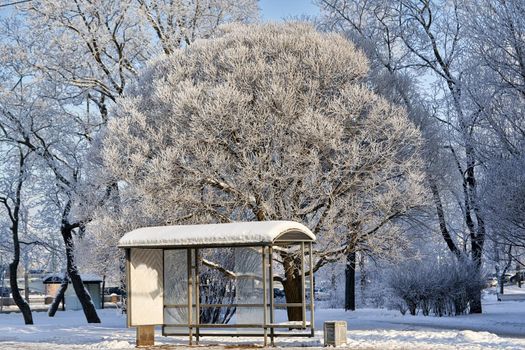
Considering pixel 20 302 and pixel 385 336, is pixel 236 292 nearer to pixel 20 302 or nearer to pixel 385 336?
pixel 385 336

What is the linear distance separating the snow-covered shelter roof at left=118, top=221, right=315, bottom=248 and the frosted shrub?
13.8 metres

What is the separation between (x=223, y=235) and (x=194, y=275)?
245 cm

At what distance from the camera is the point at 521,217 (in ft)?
77.5

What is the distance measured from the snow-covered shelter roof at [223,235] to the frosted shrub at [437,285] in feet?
45.2

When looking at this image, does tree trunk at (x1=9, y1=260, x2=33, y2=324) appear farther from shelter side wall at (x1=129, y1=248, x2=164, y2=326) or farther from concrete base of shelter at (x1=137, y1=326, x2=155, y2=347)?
concrete base of shelter at (x1=137, y1=326, x2=155, y2=347)

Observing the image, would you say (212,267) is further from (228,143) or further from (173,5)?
(173,5)

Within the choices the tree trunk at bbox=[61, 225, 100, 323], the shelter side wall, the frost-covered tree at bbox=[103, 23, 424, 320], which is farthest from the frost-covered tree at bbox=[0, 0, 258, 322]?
the shelter side wall

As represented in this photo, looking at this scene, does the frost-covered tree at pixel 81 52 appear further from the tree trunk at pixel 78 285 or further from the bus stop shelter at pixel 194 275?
the bus stop shelter at pixel 194 275

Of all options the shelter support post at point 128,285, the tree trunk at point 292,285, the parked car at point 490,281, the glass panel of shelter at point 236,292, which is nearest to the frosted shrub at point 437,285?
the parked car at point 490,281

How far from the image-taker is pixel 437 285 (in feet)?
107

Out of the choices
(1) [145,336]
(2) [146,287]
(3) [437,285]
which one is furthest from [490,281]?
(1) [145,336]

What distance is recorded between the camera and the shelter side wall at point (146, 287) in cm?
2067

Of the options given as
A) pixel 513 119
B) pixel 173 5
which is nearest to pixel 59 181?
pixel 173 5

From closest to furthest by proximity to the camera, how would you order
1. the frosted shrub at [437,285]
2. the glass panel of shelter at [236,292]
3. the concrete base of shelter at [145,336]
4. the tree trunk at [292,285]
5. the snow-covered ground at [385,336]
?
the snow-covered ground at [385,336], the glass panel of shelter at [236,292], the concrete base of shelter at [145,336], the tree trunk at [292,285], the frosted shrub at [437,285]
